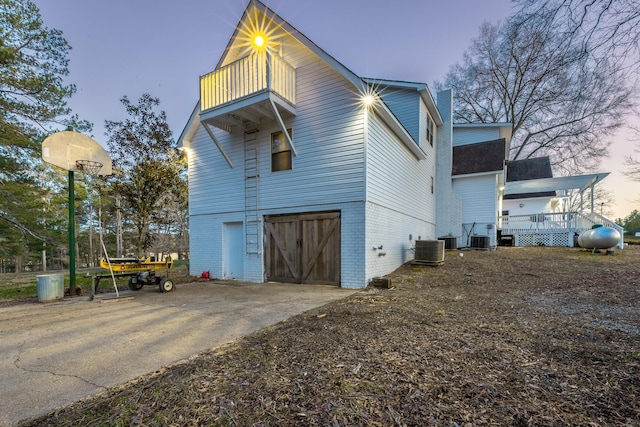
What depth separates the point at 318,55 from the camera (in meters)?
7.88

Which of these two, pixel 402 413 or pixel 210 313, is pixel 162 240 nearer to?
pixel 210 313

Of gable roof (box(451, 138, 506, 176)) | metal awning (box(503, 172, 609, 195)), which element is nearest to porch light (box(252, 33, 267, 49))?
gable roof (box(451, 138, 506, 176))

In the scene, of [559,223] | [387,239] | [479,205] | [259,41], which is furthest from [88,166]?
[559,223]

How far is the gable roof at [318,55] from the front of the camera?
290 inches

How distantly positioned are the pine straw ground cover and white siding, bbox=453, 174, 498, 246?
10638 millimetres

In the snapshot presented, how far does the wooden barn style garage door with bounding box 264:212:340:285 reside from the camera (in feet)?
25.4

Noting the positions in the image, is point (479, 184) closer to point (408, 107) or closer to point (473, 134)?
point (473, 134)

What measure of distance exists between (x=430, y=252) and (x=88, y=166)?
1057 cm

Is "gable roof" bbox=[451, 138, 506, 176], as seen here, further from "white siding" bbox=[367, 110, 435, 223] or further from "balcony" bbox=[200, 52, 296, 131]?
"balcony" bbox=[200, 52, 296, 131]

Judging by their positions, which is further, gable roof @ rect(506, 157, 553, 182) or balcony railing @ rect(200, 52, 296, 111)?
gable roof @ rect(506, 157, 553, 182)

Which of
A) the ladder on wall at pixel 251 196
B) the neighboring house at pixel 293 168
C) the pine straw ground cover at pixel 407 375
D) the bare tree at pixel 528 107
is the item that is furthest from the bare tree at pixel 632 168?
the ladder on wall at pixel 251 196

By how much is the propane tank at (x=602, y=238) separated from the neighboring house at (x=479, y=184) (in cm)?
371

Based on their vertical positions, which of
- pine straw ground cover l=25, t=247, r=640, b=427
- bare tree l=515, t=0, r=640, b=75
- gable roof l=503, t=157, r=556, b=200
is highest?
gable roof l=503, t=157, r=556, b=200

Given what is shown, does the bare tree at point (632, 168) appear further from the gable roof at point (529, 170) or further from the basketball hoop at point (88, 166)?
the basketball hoop at point (88, 166)
